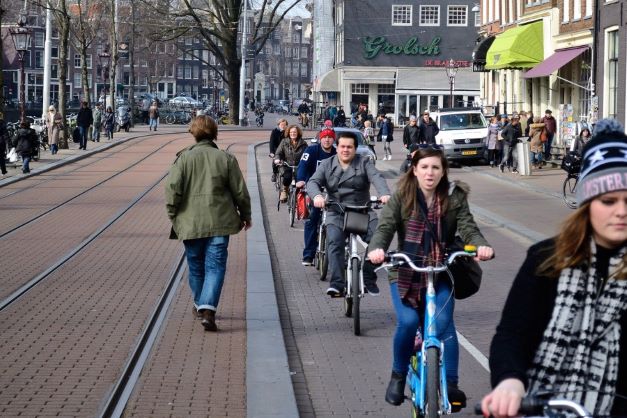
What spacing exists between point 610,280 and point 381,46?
255 feet

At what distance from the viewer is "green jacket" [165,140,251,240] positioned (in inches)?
372

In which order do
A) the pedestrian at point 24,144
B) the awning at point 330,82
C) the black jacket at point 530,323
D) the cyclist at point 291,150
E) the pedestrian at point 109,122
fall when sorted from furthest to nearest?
1. the awning at point 330,82
2. the pedestrian at point 109,122
3. the pedestrian at point 24,144
4. the cyclist at point 291,150
5. the black jacket at point 530,323

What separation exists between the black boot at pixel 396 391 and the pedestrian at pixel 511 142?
28.0 metres

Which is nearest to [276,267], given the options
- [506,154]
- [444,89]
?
[506,154]

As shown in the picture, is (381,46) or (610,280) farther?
(381,46)

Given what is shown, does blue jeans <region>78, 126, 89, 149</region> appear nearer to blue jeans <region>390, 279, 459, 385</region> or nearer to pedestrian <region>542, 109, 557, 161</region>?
pedestrian <region>542, 109, 557, 161</region>

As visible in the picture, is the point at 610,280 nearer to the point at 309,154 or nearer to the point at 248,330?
the point at 248,330

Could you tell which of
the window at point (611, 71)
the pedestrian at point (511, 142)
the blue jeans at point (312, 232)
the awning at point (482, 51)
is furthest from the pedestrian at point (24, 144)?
the awning at point (482, 51)

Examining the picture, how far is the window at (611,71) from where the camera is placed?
31172mm

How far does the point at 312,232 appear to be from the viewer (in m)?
13.6

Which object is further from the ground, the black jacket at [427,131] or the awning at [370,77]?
the awning at [370,77]

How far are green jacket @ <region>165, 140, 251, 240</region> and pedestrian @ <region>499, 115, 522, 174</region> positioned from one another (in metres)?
25.1

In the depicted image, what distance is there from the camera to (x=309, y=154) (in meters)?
12.9

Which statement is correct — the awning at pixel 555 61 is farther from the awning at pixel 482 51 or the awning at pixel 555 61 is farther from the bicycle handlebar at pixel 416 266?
the bicycle handlebar at pixel 416 266
